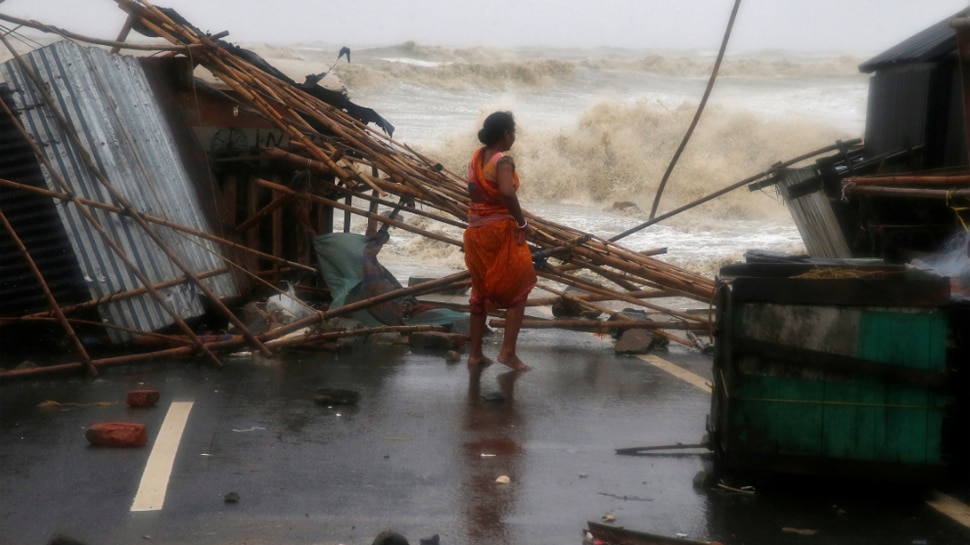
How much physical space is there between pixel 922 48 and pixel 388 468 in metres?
7.04

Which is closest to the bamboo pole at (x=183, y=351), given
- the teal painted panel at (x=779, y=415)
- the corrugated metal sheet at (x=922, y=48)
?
the teal painted panel at (x=779, y=415)

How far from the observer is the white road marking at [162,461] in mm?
4809

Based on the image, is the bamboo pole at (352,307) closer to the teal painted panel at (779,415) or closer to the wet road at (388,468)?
the wet road at (388,468)

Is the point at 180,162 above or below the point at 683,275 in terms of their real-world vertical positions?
above

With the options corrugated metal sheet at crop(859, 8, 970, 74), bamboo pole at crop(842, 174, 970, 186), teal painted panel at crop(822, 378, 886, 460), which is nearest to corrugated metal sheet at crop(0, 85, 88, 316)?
bamboo pole at crop(842, 174, 970, 186)

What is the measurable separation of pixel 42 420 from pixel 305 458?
1746 mm

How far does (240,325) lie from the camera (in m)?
8.02

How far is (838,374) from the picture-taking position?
4.99 m

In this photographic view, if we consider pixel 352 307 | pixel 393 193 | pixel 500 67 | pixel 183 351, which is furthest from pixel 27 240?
pixel 500 67

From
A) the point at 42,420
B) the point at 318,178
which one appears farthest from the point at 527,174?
the point at 42,420

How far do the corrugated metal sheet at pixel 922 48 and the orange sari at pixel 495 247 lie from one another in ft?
13.0

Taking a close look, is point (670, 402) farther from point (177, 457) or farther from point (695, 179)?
point (695, 179)

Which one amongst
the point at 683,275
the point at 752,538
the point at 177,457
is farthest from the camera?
the point at 683,275

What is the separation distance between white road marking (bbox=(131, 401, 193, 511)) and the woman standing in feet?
7.84
